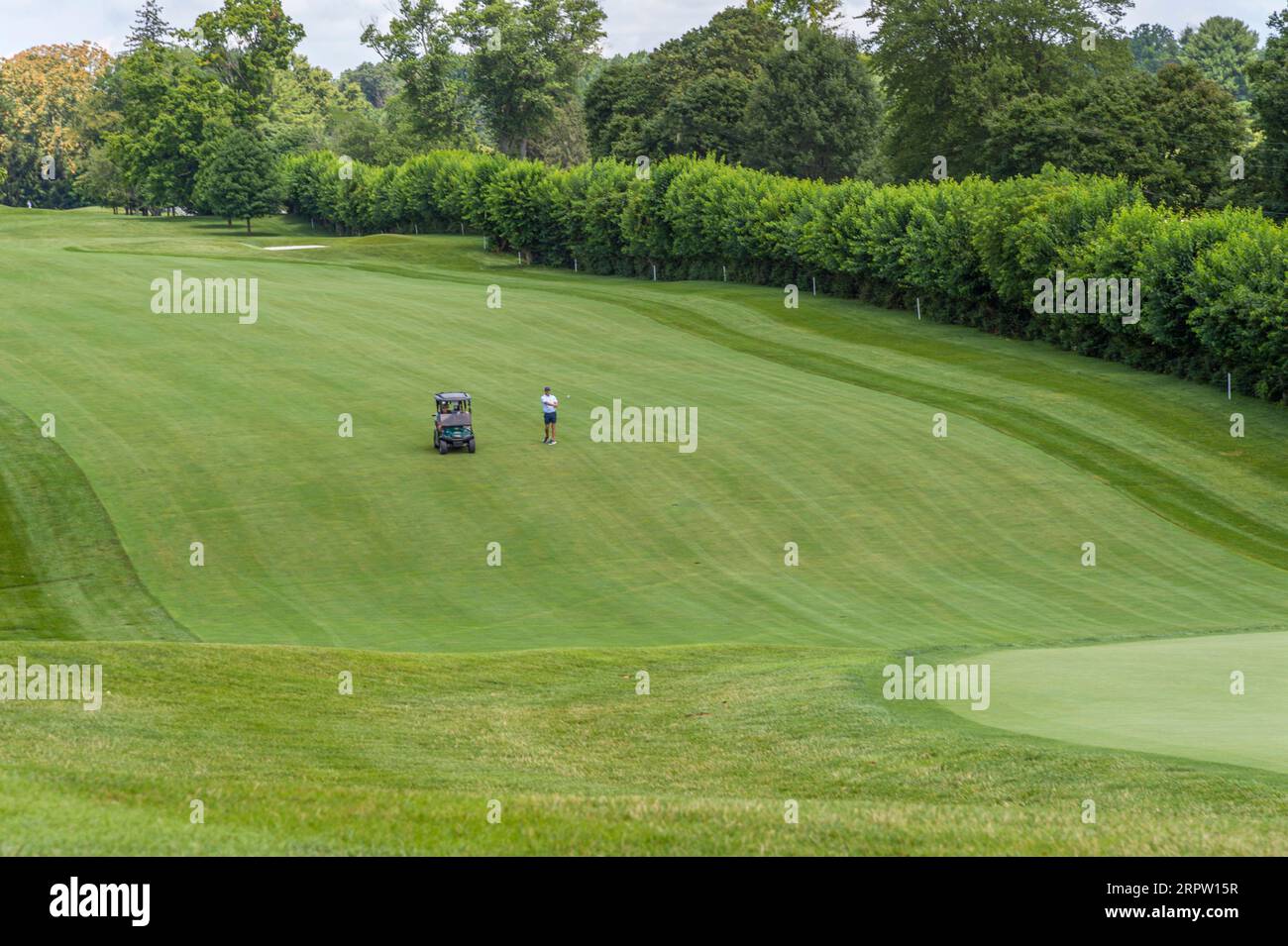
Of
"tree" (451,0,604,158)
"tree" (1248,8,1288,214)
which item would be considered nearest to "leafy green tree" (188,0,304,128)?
"tree" (451,0,604,158)

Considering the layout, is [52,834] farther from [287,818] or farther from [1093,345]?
[1093,345]

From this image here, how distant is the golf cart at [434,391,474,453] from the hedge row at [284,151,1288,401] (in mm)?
29992

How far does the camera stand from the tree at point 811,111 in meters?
118

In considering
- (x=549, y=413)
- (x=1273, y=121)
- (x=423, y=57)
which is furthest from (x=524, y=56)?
(x=549, y=413)

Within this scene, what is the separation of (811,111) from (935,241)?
47.7 m

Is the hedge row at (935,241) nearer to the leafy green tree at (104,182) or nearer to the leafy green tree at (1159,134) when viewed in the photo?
the leafy green tree at (1159,134)

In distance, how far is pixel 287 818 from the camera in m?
13.4

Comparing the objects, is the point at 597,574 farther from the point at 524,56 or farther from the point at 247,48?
the point at 247,48

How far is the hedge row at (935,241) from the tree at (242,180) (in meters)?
17.5

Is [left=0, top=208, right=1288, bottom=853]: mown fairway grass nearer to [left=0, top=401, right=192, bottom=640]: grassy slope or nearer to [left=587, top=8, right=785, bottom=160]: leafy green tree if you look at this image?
[left=0, top=401, right=192, bottom=640]: grassy slope

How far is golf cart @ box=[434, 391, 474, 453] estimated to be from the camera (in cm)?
4438

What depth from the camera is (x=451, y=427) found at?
4441 centimetres

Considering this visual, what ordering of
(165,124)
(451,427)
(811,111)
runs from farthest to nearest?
(165,124) → (811,111) → (451,427)

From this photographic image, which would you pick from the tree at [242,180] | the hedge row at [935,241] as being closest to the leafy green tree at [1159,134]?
→ the hedge row at [935,241]
